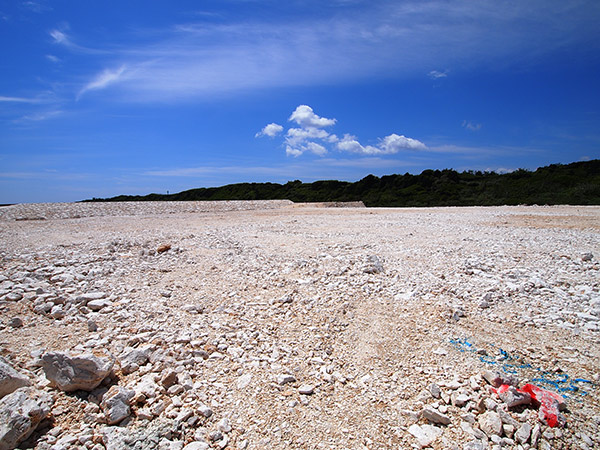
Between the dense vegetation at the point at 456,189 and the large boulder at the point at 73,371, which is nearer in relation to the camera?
the large boulder at the point at 73,371

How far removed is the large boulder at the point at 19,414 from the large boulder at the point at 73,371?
14 cm

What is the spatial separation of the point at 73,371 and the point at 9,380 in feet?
1.36

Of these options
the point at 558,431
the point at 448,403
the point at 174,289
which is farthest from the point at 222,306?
the point at 558,431

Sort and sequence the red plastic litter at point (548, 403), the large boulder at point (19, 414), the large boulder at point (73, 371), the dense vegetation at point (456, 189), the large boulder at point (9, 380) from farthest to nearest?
1. the dense vegetation at point (456, 189)
2. the large boulder at point (73, 371)
3. the large boulder at point (9, 380)
4. the red plastic litter at point (548, 403)
5. the large boulder at point (19, 414)

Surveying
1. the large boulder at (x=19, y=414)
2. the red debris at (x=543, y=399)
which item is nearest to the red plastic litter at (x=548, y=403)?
the red debris at (x=543, y=399)

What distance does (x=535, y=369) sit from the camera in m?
2.82

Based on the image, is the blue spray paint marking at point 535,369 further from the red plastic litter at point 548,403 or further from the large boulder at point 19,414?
the large boulder at point 19,414

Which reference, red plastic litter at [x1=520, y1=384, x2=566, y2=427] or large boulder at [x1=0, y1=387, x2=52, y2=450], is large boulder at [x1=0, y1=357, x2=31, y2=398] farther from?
red plastic litter at [x1=520, y1=384, x2=566, y2=427]

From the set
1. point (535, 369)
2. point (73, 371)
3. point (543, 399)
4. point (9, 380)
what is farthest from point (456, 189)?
point (9, 380)

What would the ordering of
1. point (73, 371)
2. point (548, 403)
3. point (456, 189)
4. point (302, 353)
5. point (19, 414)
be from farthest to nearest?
point (456, 189), point (302, 353), point (73, 371), point (548, 403), point (19, 414)

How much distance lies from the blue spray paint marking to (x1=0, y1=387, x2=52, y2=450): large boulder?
333 cm

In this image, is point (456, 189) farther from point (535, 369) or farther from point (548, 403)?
point (548, 403)

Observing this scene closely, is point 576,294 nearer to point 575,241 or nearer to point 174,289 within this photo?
point 575,241

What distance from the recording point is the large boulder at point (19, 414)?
207 centimetres
